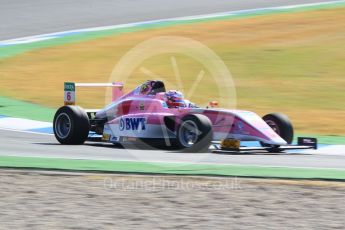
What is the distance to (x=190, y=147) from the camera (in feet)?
39.8

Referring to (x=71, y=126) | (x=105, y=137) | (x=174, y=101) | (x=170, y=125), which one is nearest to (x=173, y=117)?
(x=170, y=125)

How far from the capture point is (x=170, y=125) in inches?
497

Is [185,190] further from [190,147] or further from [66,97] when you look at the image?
[66,97]

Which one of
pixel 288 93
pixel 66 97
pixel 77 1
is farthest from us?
pixel 77 1

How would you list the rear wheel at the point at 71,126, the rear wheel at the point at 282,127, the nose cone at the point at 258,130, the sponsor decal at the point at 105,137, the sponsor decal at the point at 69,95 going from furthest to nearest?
the sponsor decal at the point at 69,95 < the sponsor decal at the point at 105,137 < the rear wheel at the point at 71,126 < the rear wheel at the point at 282,127 < the nose cone at the point at 258,130

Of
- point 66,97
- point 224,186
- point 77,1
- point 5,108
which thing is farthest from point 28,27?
point 224,186

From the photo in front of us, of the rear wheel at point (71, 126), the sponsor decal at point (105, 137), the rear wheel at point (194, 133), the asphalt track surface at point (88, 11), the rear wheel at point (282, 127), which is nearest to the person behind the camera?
the rear wheel at point (194, 133)

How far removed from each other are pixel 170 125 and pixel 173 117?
0.45 ft

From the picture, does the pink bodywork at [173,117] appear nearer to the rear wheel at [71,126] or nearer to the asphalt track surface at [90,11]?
the rear wheel at [71,126]

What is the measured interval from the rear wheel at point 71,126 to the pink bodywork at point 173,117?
0.45m

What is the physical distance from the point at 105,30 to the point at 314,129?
1317cm

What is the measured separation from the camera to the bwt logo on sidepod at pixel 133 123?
12805 mm

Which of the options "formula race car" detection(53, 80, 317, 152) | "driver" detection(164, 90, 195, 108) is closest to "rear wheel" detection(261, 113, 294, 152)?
"formula race car" detection(53, 80, 317, 152)

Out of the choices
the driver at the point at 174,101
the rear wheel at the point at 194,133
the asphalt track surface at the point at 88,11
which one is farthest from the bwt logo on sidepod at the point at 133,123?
the asphalt track surface at the point at 88,11
